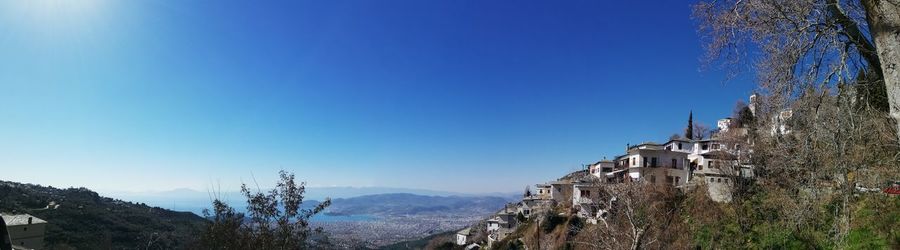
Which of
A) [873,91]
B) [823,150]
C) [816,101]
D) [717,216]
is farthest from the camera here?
[717,216]

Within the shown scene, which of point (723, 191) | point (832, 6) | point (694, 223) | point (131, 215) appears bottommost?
point (131, 215)

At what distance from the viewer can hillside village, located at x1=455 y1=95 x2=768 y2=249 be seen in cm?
3366

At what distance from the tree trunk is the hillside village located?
16.5 meters

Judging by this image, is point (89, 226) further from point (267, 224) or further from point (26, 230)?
point (267, 224)

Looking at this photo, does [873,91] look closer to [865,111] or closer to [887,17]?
[865,111]

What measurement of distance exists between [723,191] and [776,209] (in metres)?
10.2

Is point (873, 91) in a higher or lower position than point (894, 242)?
higher

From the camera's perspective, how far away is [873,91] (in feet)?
13.4

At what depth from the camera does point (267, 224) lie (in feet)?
49.1

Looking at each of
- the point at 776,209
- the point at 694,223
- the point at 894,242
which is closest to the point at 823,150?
the point at 894,242

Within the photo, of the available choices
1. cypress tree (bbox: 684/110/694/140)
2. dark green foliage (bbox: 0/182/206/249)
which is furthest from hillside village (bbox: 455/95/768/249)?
dark green foliage (bbox: 0/182/206/249)

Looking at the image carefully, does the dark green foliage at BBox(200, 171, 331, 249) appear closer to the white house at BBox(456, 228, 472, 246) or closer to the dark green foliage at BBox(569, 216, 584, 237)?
the dark green foliage at BBox(569, 216, 584, 237)

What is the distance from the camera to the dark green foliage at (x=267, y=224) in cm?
1414

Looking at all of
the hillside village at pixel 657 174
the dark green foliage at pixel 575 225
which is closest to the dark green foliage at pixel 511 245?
the hillside village at pixel 657 174
